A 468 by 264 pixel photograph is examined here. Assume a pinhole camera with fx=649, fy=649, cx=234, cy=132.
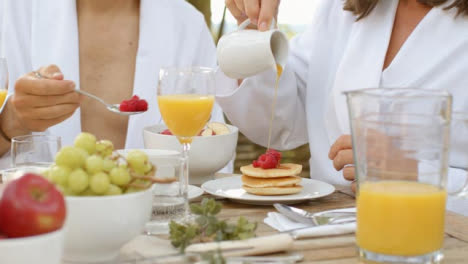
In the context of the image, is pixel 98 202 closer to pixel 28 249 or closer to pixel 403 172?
pixel 28 249

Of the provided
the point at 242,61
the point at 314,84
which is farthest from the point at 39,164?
the point at 314,84

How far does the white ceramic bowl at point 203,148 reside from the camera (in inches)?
76.0

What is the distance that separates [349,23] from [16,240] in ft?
6.43

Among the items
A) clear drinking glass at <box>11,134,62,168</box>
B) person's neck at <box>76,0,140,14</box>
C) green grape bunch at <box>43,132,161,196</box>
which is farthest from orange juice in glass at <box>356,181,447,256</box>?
person's neck at <box>76,0,140,14</box>

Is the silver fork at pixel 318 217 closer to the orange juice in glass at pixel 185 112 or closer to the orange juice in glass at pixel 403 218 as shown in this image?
the orange juice in glass at pixel 403 218

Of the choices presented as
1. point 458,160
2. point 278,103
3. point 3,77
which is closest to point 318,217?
point 458,160

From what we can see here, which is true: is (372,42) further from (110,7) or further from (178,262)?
(178,262)

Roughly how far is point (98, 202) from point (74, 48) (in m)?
1.90

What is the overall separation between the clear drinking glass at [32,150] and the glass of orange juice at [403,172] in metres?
0.82

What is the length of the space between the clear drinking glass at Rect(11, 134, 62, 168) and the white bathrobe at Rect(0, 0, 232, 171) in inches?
43.7

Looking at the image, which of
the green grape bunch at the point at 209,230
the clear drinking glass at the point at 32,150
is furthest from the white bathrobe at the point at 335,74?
the green grape bunch at the point at 209,230

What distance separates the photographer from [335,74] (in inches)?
100

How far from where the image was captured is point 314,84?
262cm

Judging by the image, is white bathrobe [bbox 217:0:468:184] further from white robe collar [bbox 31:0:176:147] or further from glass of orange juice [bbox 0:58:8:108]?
glass of orange juice [bbox 0:58:8:108]
